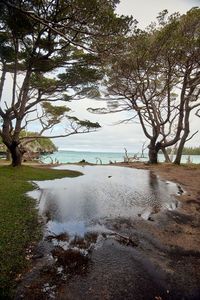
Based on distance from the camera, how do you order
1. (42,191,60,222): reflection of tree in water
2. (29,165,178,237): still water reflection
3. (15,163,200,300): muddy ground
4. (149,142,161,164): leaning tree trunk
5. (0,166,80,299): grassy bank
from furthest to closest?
(149,142,161,164): leaning tree trunk < (42,191,60,222): reflection of tree in water < (29,165,178,237): still water reflection < (0,166,80,299): grassy bank < (15,163,200,300): muddy ground

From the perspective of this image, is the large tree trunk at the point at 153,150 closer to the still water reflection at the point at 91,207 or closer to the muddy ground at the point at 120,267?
the still water reflection at the point at 91,207

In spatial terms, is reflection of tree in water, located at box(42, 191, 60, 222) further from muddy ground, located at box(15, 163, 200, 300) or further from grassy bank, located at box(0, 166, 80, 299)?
muddy ground, located at box(15, 163, 200, 300)

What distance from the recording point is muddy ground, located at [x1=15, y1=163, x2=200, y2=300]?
4.67 feet

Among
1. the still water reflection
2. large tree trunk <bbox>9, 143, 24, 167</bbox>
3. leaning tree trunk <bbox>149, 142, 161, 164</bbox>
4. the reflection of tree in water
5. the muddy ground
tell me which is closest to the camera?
the muddy ground

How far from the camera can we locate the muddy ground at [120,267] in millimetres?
1425

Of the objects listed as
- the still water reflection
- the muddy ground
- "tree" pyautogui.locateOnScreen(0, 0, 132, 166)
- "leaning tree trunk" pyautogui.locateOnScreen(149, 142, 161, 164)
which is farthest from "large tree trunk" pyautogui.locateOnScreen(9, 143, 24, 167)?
"leaning tree trunk" pyautogui.locateOnScreen(149, 142, 161, 164)

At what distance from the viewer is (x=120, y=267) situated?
1.76m

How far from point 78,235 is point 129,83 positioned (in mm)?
13032

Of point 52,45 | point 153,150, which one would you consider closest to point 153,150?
point 153,150

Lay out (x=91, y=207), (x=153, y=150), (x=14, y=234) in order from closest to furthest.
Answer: (x=14, y=234) < (x=91, y=207) < (x=153, y=150)

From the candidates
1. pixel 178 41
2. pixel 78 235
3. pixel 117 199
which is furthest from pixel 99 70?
pixel 78 235

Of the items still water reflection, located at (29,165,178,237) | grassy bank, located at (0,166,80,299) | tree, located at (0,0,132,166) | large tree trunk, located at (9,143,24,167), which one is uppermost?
tree, located at (0,0,132,166)

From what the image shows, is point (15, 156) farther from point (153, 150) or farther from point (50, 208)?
point (153, 150)

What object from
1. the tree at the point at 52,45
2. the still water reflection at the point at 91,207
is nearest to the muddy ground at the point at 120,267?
the still water reflection at the point at 91,207
